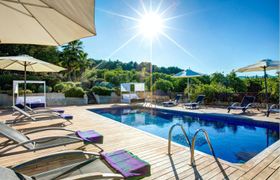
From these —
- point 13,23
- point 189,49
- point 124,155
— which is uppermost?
point 189,49

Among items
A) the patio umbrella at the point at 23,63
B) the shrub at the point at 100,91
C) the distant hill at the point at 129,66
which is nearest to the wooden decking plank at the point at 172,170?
the patio umbrella at the point at 23,63

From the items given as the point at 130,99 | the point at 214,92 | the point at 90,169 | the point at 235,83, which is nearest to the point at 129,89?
the point at 130,99

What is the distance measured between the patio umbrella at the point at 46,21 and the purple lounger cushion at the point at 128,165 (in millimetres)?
1803

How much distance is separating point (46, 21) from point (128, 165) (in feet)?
7.53

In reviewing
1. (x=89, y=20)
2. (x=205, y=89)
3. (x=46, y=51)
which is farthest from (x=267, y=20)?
(x=46, y=51)

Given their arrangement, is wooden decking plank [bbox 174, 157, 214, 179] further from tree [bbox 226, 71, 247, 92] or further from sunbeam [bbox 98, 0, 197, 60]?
tree [bbox 226, 71, 247, 92]

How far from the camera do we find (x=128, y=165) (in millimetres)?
2350

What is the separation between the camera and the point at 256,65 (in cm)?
813

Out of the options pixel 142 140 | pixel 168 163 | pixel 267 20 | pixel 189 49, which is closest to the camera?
pixel 168 163

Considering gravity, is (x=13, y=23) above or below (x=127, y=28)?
below

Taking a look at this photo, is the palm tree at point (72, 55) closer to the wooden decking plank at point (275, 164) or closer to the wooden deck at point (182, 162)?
the wooden deck at point (182, 162)

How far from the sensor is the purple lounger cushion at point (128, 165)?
2.17m

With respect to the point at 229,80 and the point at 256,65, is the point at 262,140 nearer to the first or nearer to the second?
the point at 256,65

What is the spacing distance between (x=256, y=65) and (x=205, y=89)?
12.8ft
